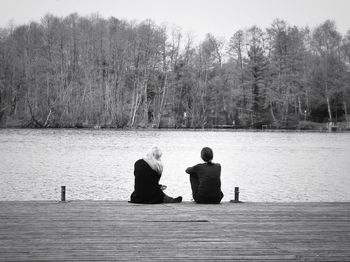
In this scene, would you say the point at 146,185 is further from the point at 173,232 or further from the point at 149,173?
the point at 173,232

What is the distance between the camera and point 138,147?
5253 cm

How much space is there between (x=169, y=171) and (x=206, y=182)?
22.4 meters

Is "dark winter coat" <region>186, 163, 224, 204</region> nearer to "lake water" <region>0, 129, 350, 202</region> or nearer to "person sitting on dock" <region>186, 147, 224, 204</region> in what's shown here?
"person sitting on dock" <region>186, 147, 224, 204</region>

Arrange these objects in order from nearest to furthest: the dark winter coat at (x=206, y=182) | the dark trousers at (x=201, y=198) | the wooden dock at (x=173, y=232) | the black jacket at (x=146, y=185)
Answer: the wooden dock at (x=173, y=232)
the black jacket at (x=146, y=185)
the dark winter coat at (x=206, y=182)
the dark trousers at (x=201, y=198)

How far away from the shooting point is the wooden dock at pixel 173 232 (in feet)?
21.6

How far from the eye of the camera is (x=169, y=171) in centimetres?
3341

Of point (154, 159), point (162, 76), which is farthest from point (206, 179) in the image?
point (162, 76)

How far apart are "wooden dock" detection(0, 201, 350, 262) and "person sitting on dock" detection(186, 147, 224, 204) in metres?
0.33

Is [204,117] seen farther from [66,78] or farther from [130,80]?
[66,78]

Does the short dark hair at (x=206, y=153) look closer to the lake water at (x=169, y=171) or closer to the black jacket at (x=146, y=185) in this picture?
the black jacket at (x=146, y=185)

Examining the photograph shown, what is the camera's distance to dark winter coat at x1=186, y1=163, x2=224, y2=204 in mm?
11023

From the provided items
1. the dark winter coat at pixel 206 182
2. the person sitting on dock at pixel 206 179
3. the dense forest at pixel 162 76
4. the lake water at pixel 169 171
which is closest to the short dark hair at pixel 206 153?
the person sitting on dock at pixel 206 179

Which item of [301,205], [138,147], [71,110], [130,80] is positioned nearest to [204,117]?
[130,80]

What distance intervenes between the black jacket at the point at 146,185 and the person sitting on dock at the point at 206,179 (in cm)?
68
